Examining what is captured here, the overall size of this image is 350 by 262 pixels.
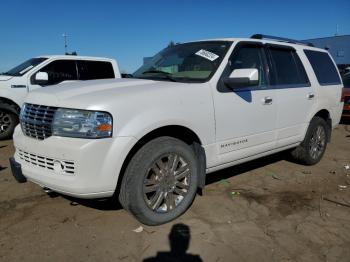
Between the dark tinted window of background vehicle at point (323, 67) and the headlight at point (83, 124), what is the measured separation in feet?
12.3

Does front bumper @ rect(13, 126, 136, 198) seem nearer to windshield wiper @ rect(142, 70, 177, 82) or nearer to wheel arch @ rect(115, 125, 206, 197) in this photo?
wheel arch @ rect(115, 125, 206, 197)

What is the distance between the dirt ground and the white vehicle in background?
3.46 metres

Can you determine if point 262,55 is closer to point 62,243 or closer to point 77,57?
point 62,243

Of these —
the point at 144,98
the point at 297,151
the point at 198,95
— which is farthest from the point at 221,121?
the point at 297,151

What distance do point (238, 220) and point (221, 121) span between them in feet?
3.42

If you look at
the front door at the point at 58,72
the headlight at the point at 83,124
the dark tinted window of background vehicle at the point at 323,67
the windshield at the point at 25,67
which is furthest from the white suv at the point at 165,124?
the windshield at the point at 25,67

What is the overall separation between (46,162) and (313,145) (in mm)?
4153

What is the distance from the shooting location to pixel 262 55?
4500 millimetres

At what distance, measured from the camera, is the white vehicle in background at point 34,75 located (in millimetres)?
7664

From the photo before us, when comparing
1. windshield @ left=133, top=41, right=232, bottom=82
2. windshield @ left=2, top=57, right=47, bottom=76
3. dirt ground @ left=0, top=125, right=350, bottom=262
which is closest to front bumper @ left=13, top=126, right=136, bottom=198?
dirt ground @ left=0, top=125, right=350, bottom=262

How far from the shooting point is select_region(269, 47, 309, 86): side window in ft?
15.1

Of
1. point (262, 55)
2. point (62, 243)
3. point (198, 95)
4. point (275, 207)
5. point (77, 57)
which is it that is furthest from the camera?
point (77, 57)

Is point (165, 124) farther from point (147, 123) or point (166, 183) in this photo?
point (166, 183)

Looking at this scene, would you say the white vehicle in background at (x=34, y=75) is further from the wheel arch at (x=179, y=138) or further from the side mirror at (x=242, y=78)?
the side mirror at (x=242, y=78)
